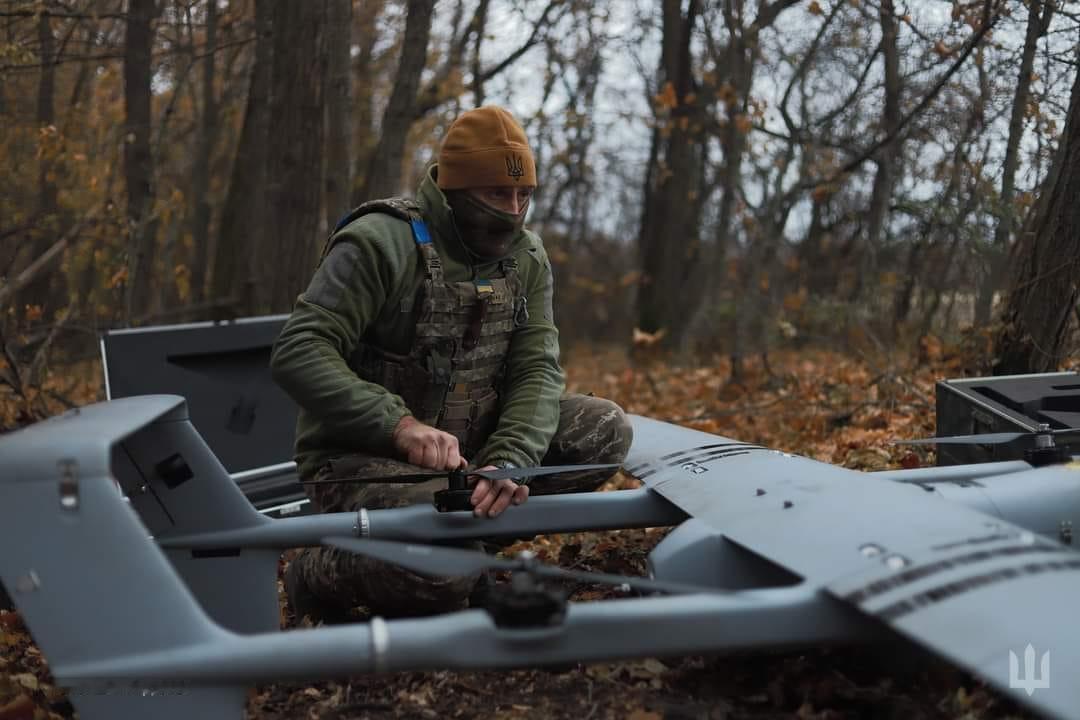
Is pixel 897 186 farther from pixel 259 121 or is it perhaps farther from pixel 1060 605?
pixel 1060 605

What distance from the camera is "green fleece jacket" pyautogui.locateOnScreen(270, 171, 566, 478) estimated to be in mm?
3766

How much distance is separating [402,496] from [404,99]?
16.5ft

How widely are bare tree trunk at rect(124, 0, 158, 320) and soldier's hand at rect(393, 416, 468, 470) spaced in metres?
5.85

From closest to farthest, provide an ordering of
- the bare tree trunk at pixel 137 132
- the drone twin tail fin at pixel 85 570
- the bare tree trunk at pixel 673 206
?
1. the drone twin tail fin at pixel 85 570
2. the bare tree trunk at pixel 137 132
3. the bare tree trunk at pixel 673 206

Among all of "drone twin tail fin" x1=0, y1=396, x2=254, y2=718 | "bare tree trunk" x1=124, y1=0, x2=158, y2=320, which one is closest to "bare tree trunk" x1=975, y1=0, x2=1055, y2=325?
"drone twin tail fin" x1=0, y1=396, x2=254, y2=718

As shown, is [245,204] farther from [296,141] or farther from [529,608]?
[529,608]

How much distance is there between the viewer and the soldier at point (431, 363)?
3.74 metres

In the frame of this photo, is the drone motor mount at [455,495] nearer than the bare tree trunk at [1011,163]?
Yes

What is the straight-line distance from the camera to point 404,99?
8164mm

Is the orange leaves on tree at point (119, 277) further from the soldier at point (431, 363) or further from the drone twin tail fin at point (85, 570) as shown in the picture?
the drone twin tail fin at point (85, 570)

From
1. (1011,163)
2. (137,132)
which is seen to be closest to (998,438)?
(1011,163)

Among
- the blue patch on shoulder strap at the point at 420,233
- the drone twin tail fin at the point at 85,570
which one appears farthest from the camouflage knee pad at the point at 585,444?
the drone twin tail fin at the point at 85,570

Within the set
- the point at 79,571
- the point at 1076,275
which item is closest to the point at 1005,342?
the point at 1076,275

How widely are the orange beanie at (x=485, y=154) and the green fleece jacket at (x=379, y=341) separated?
0.15m
